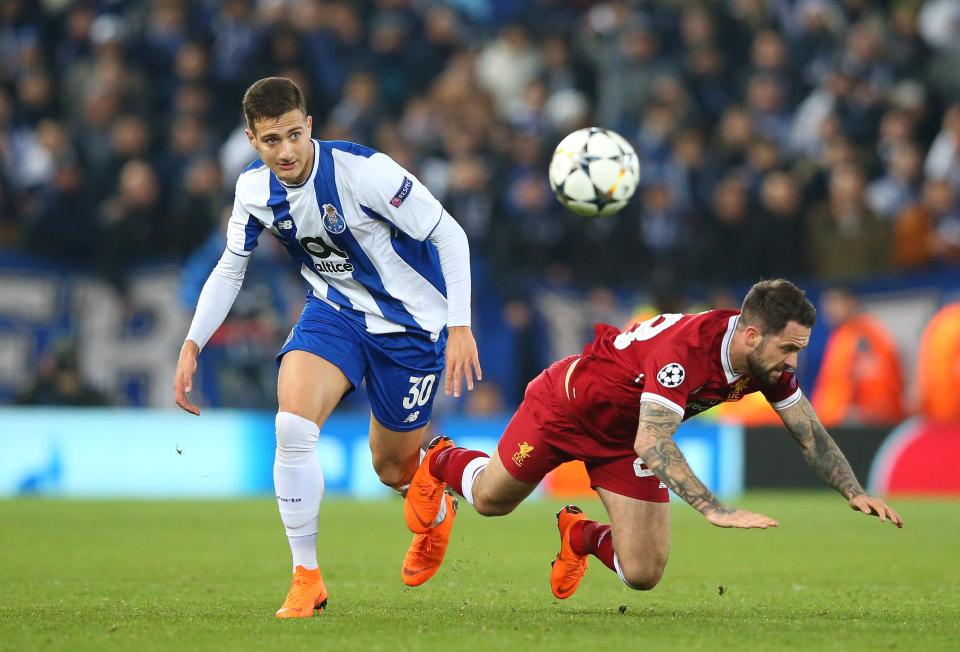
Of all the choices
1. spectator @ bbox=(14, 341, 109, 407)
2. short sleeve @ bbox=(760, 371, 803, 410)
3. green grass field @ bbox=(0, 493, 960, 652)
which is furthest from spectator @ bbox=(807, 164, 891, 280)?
short sleeve @ bbox=(760, 371, 803, 410)

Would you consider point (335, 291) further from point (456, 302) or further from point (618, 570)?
point (618, 570)

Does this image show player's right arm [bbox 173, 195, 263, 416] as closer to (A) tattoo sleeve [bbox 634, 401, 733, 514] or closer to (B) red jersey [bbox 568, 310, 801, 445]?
(B) red jersey [bbox 568, 310, 801, 445]

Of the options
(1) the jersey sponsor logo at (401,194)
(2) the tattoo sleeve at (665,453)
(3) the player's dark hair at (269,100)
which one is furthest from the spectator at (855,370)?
(3) the player's dark hair at (269,100)

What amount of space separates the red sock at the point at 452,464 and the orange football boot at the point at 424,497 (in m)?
0.04

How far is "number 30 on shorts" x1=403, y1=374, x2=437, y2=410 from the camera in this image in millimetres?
6949

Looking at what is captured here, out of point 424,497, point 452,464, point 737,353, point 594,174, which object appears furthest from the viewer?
point 594,174

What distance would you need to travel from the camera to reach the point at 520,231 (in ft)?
49.4

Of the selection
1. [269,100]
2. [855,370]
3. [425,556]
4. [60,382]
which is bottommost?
[60,382]

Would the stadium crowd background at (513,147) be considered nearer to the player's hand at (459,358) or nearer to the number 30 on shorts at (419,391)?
the number 30 on shorts at (419,391)

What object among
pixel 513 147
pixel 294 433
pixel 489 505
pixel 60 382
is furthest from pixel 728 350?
pixel 513 147

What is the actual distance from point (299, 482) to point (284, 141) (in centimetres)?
150

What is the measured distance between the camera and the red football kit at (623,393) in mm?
5848

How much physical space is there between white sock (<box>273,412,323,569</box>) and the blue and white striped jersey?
2.38ft

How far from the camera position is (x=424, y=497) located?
284 inches
